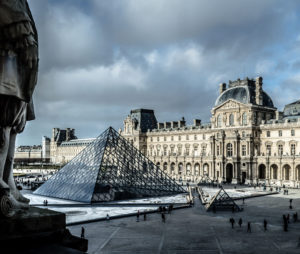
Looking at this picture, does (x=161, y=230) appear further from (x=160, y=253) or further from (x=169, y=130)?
(x=169, y=130)

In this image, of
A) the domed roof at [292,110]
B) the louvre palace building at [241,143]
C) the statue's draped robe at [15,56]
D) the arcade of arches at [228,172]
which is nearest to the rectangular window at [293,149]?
the louvre palace building at [241,143]

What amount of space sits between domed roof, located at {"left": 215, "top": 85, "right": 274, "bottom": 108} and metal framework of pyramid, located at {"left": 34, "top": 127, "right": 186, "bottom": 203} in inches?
1079

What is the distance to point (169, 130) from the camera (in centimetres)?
8031

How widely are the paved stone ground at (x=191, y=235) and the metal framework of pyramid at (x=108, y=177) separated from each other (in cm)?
928

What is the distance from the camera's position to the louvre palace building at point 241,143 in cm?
5728

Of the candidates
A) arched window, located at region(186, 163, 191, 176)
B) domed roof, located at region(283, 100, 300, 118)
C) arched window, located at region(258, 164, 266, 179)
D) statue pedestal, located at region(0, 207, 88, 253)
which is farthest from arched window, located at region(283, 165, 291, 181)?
statue pedestal, located at region(0, 207, 88, 253)

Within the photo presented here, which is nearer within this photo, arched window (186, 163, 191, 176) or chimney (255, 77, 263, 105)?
chimney (255, 77, 263, 105)

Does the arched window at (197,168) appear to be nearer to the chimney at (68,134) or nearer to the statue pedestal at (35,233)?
the statue pedestal at (35,233)

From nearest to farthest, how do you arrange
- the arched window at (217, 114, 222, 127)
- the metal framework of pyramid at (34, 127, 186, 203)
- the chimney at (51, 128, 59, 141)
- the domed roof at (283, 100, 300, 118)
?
the metal framework of pyramid at (34, 127, 186, 203) → the domed roof at (283, 100, 300, 118) → the arched window at (217, 114, 222, 127) → the chimney at (51, 128, 59, 141)

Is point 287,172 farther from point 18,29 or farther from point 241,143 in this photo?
point 18,29

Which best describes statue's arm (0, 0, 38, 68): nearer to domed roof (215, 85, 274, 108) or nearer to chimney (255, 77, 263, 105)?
domed roof (215, 85, 274, 108)

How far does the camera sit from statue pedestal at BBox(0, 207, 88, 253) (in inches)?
179

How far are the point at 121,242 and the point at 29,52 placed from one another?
47.4 feet

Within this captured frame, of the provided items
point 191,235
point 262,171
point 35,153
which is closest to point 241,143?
point 262,171
